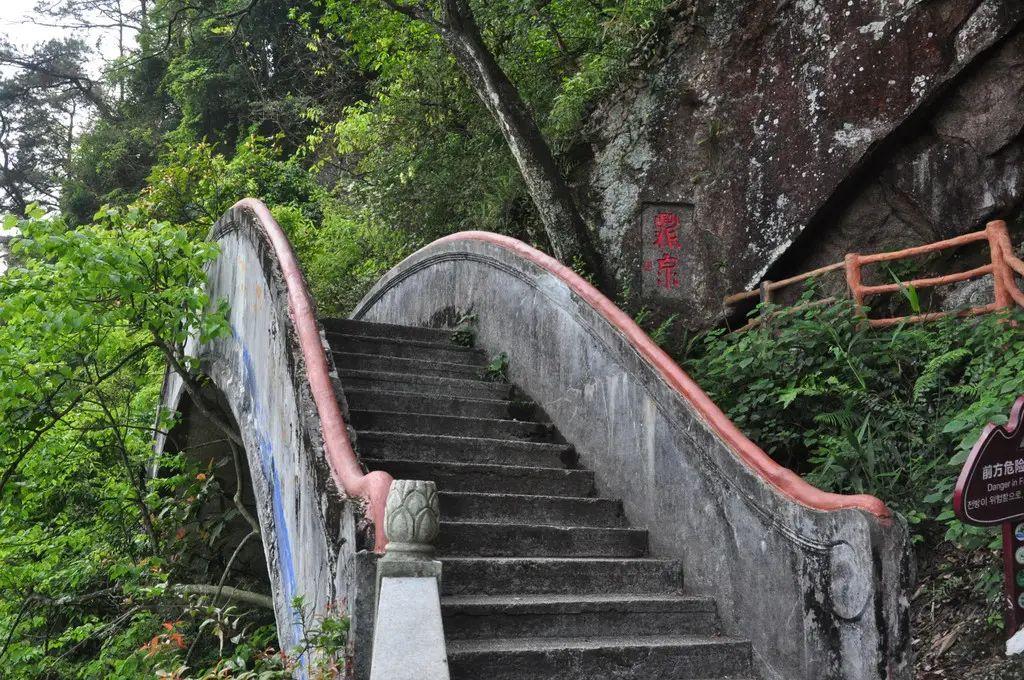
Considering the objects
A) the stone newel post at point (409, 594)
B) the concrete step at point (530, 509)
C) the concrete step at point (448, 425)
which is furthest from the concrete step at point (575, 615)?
the concrete step at point (448, 425)

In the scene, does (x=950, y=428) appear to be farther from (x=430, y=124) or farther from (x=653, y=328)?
(x=430, y=124)

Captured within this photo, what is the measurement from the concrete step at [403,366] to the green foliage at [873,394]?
1863 millimetres

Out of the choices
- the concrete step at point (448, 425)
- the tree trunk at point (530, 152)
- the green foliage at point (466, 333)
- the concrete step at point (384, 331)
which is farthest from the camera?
the tree trunk at point (530, 152)

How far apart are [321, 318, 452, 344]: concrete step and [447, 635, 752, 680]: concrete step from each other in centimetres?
398

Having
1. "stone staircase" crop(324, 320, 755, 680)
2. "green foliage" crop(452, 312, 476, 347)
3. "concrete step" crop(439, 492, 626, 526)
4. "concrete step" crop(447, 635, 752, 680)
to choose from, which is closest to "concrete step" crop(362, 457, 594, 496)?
"stone staircase" crop(324, 320, 755, 680)

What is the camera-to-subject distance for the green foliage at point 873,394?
507cm

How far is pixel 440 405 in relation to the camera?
6258mm

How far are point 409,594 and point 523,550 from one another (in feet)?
5.11

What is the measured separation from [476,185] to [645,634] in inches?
293

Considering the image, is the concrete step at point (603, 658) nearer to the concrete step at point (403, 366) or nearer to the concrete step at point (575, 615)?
the concrete step at point (575, 615)

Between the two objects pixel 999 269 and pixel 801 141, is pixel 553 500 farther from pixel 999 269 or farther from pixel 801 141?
pixel 801 141

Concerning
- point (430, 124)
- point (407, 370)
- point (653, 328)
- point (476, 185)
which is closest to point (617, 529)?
point (407, 370)

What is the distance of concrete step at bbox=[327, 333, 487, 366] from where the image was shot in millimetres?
7059

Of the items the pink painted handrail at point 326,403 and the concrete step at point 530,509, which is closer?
the pink painted handrail at point 326,403
